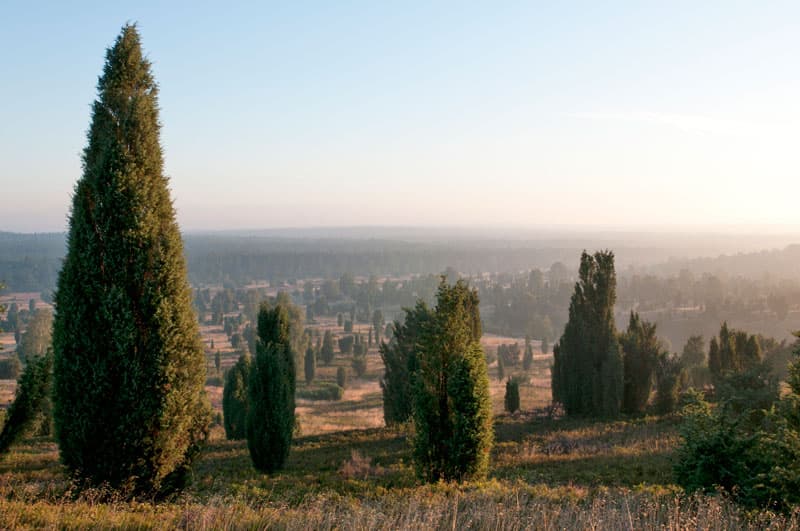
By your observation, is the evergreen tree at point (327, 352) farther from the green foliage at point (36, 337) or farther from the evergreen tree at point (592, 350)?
the evergreen tree at point (592, 350)

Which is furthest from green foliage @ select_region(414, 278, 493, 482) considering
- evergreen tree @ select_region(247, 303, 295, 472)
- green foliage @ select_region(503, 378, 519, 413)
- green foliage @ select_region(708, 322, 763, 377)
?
green foliage @ select_region(708, 322, 763, 377)

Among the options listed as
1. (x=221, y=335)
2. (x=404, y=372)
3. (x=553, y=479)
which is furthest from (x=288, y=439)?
(x=221, y=335)

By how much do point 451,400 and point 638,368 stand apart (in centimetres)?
2301

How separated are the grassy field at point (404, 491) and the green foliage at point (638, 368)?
308 cm

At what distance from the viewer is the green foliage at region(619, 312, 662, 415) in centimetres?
3106

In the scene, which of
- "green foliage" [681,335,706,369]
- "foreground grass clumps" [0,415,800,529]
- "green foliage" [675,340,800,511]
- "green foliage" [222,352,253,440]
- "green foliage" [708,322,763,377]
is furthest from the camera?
"green foliage" [681,335,706,369]

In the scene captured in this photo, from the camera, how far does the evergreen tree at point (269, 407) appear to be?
1708 centimetres

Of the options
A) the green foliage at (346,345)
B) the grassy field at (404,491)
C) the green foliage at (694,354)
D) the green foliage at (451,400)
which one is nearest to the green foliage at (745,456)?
the grassy field at (404,491)

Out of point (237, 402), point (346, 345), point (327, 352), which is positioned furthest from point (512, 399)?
point (346, 345)

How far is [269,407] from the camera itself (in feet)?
57.8

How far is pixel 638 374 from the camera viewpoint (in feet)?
103

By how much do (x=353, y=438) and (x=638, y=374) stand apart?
18678 mm

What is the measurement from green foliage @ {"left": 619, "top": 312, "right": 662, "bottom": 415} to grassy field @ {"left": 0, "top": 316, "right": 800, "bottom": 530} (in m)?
3.08

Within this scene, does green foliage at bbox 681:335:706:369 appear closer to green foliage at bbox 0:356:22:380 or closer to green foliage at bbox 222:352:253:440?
green foliage at bbox 222:352:253:440
